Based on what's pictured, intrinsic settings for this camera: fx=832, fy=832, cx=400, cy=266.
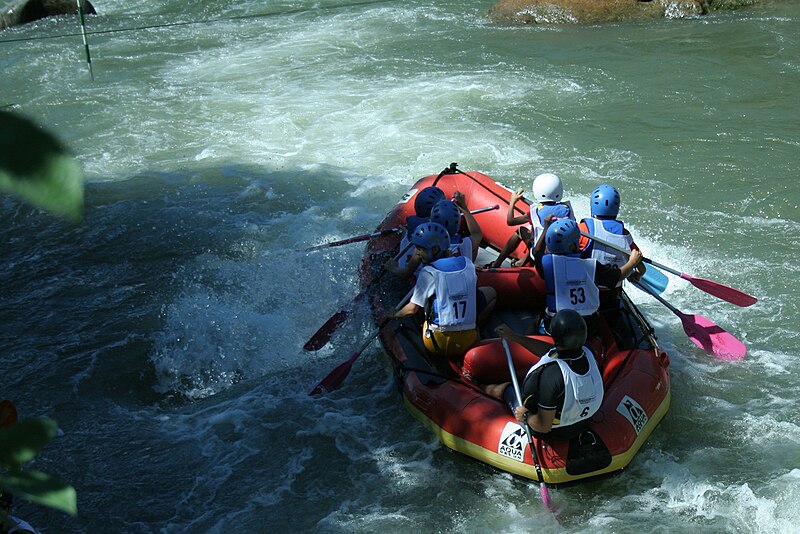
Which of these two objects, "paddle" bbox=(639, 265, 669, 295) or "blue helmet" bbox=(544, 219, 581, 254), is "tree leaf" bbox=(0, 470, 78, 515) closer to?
"blue helmet" bbox=(544, 219, 581, 254)

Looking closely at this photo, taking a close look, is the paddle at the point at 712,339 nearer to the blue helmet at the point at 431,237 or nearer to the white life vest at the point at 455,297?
the white life vest at the point at 455,297

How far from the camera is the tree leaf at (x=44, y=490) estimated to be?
3.10 ft

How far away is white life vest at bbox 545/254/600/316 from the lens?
5438mm

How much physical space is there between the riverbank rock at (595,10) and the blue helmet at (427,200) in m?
10.6

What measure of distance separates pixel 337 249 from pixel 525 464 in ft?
12.8

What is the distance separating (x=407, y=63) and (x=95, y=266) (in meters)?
7.38

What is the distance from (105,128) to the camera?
1178 centimetres

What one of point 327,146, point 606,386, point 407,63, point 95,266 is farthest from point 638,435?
point 407,63

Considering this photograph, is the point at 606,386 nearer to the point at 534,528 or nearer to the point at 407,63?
the point at 534,528

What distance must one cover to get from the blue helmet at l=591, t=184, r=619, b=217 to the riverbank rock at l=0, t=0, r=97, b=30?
15.3 m

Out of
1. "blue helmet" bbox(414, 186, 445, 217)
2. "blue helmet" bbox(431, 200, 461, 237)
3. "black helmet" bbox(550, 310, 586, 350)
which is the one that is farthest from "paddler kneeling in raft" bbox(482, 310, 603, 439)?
"blue helmet" bbox(414, 186, 445, 217)

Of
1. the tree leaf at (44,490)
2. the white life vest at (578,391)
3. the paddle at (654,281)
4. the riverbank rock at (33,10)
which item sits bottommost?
the paddle at (654,281)

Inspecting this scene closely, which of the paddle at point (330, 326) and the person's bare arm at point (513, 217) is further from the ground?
the person's bare arm at point (513, 217)

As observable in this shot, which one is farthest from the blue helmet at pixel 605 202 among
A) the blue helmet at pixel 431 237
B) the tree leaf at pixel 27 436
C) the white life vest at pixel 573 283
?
the tree leaf at pixel 27 436
